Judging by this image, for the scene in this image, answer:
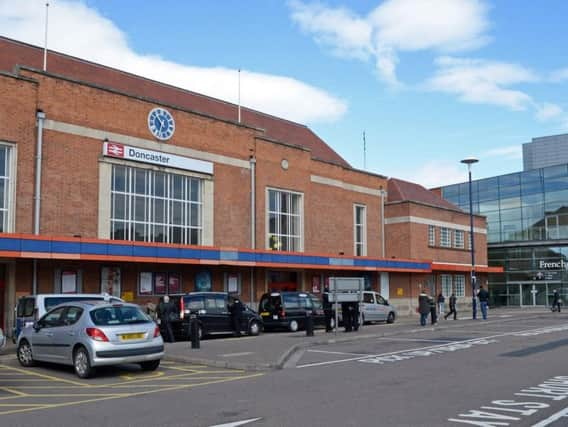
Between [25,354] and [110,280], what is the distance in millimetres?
9451

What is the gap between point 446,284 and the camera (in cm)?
4556

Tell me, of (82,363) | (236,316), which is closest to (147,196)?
(236,316)

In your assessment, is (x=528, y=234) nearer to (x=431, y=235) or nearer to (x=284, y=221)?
(x=431, y=235)

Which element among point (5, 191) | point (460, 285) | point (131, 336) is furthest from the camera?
point (460, 285)

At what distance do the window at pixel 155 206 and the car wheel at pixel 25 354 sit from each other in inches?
404

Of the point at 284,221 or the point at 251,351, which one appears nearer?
the point at 251,351

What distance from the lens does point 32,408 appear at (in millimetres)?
9680

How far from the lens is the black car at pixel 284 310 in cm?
2566

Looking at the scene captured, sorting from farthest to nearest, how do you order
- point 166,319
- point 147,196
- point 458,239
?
point 458,239, point 147,196, point 166,319

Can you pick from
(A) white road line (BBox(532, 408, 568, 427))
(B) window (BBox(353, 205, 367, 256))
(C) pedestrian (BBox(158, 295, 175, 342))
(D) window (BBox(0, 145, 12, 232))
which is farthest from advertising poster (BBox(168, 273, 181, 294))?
(A) white road line (BBox(532, 408, 568, 427))

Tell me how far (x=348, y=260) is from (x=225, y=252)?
9390 mm

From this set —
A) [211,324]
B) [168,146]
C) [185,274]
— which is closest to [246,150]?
[168,146]

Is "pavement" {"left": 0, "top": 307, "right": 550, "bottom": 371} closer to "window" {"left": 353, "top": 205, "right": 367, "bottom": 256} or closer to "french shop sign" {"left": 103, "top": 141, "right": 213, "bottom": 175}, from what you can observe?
"french shop sign" {"left": 103, "top": 141, "right": 213, "bottom": 175}

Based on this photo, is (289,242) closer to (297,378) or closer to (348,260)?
(348,260)
